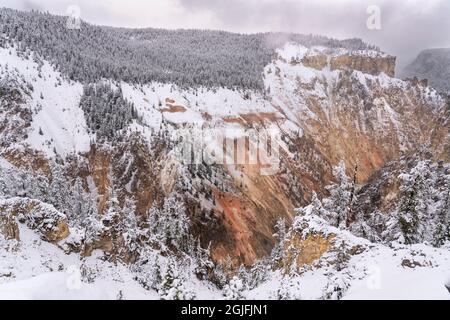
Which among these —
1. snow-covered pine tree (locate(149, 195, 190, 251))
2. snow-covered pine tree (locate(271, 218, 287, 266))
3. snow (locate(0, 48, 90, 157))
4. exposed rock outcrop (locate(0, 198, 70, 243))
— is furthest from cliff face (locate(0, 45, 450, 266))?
snow-covered pine tree (locate(271, 218, 287, 266))

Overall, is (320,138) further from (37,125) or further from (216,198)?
(37,125)

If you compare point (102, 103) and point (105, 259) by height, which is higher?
point (102, 103)

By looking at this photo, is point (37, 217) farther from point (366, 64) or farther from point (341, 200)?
point (366, 64)

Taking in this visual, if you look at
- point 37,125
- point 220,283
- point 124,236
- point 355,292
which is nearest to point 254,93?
point 37,125

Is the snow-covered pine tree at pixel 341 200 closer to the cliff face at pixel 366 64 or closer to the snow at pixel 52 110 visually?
the snow at pixel 52 110

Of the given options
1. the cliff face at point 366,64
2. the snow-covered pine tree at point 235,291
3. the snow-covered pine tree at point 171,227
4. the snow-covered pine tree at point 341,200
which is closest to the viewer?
the snow-covered pine tree at point 235,291

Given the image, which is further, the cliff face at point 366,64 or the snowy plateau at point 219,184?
the cliff face at point 366,64

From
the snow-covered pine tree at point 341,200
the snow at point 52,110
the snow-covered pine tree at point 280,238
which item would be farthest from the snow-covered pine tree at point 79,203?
the snow-covered pine tree at point 341,200

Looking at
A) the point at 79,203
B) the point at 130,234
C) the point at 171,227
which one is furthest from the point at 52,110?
the point at 130,234
